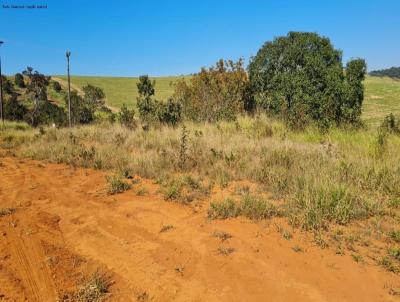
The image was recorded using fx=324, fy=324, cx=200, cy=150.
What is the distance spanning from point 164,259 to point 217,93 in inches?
505

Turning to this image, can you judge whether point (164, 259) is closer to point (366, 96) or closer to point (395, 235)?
point (395, 235)

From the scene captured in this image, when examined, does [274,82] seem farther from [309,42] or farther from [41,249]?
[41,249]

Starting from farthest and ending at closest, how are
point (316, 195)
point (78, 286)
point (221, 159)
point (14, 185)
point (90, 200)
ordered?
point (221, 159) < point (14, 185) < point (90, 200) < point (316, 195) < point (78, 286)

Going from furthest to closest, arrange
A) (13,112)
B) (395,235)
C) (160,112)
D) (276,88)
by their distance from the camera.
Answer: (13,112)
(276,88)
(160,112)
(395,235)

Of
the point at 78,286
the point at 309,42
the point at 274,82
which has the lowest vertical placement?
the point at 78,286

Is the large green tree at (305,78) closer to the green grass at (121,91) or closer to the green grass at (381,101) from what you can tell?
the green grass at (381,101)

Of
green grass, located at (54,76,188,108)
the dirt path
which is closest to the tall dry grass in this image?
the dirt path

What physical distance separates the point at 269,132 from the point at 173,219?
603cm

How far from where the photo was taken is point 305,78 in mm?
13836

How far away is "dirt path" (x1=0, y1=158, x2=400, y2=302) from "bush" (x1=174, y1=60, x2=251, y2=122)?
404 inches

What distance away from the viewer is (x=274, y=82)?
14.9m

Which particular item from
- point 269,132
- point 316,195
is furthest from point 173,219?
point 269,132

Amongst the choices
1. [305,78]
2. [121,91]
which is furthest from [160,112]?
[121,91]

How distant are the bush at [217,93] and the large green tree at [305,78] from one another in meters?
Result: 0.70
